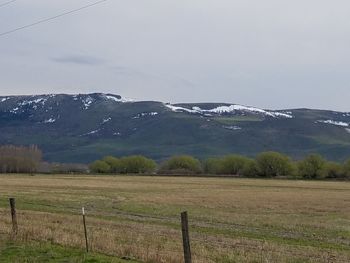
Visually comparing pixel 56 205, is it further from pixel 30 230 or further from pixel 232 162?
pixel 232 162

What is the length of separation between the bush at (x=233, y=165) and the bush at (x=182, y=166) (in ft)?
26.7

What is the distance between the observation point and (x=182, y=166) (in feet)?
618

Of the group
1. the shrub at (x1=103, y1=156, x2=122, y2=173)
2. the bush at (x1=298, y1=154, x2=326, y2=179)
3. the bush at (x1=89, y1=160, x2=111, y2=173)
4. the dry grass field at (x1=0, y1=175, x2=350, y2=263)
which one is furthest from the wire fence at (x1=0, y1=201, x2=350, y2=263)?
the shrub at (x1=103, y1=156, x2=122, y2=173)

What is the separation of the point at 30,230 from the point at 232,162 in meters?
159

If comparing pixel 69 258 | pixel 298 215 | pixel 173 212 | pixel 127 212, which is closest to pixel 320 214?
pixel 298 215

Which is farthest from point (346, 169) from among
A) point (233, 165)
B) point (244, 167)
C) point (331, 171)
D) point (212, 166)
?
point (212, 166)

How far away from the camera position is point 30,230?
22.6 m

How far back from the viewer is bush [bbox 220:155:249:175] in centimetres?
17752

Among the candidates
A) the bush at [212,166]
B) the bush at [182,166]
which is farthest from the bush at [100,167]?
the bush at [212,166]

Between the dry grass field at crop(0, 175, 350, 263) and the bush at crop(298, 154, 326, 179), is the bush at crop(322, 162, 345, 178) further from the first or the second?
the dry grass field at crop(0, 175, 350, 263)

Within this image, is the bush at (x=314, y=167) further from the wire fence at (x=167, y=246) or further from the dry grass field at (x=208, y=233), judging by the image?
the wire fence at (x=167, y=246)

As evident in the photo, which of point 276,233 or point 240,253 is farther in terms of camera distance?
point 276,233

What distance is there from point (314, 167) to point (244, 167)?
21.0 m

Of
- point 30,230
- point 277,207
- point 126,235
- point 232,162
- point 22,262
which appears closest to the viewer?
point 22,262
